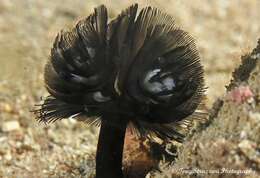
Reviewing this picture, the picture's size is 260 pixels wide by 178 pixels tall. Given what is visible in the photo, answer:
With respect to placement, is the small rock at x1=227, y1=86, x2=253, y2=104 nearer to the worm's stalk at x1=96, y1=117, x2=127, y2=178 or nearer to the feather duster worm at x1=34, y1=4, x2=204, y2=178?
the feather duster worm at x1=34, y1=4, x2=204, y2=178

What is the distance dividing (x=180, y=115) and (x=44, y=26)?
3.99 metres

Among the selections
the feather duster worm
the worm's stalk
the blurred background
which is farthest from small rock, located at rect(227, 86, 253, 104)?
the blurred background

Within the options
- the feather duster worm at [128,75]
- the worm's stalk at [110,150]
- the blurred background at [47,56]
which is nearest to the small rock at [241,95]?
the feather duster worm at [128,75]

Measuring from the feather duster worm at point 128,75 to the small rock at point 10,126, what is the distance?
185 centimetres

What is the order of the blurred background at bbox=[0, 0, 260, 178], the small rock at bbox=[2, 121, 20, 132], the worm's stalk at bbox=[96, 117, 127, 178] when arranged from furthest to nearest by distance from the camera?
the small rock at bbox=[2, 121, 20, 132] < the blurred background at bbox=[0, 0, 260, 178] < the worm's stalk at bbox=[96, 117, 127, 178]

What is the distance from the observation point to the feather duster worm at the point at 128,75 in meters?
2.37

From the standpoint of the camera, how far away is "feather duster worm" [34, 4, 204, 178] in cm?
237

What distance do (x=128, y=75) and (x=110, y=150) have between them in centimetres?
38

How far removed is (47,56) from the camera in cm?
566

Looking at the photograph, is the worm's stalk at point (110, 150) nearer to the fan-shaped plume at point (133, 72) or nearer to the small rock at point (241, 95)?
the fan-shaped plume at point (133, 72)

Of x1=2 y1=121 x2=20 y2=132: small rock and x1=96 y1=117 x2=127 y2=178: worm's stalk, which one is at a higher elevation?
x1=2 y1=121 x2=20 y2=132: small rock

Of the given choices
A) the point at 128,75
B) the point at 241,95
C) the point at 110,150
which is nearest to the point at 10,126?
the point at 110,150

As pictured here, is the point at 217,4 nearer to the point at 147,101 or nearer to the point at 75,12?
the point at 75,12

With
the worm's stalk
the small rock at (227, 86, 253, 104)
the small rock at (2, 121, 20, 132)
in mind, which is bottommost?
the worm's stalk
